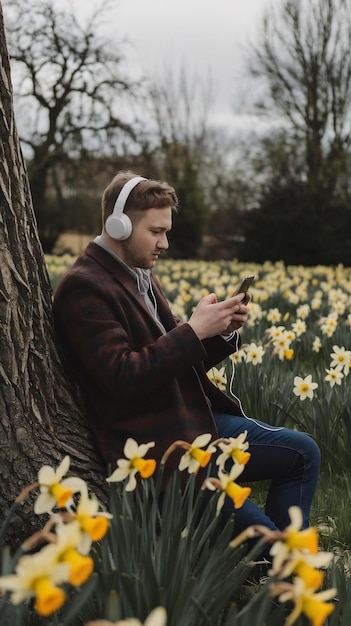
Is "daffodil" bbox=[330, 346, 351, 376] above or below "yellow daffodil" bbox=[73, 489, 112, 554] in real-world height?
below

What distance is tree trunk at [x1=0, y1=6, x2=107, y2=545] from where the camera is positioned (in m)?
2.17

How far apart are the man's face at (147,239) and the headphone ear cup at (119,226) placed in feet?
0.16

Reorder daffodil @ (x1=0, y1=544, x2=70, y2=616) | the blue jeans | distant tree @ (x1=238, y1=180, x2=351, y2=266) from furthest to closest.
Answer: distant tree @ (x1=238, y1=180, x2=351, y2=266) → the blue jeans → daffodil @ (x1=0, y1=544, x2=70, y2=616)

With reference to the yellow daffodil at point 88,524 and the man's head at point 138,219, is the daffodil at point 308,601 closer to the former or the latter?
the yellow daffodil at point 88,524

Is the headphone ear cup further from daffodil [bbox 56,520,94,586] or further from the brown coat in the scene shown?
daffodil [bbox 56,520,94,586]

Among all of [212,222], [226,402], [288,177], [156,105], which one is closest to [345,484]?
[226,402]

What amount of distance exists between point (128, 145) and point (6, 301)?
20335mm

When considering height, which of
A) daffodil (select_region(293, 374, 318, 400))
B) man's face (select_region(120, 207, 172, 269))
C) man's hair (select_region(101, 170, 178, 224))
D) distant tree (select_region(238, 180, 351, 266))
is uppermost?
man's hair (select_region(101, 170, 178, 224))

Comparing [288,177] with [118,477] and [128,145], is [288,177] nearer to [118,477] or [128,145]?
[128,145]

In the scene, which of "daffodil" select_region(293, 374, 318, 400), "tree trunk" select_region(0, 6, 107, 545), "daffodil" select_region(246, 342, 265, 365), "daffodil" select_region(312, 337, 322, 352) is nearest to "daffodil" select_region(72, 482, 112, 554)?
"tree trunk" select_region(0, 6, 107, 545)

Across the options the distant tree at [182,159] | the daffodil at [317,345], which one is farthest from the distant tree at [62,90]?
the daffodil at [317,345]

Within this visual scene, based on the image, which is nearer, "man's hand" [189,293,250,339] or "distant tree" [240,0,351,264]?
"man's hand" [189,293,250,339]

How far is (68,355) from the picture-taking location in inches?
97.2

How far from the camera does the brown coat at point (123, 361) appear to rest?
2.24 m
